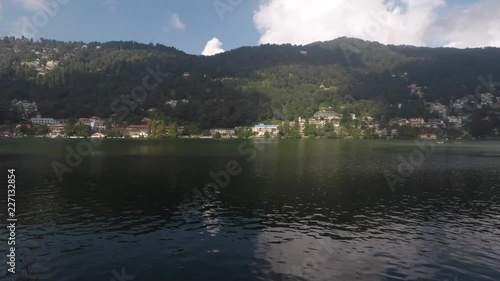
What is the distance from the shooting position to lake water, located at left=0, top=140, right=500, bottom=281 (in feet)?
67.3

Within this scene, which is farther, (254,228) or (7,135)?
(7,135)

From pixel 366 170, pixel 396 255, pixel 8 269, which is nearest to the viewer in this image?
pixel 8 269

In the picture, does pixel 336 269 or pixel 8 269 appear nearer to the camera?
pixel 8 269

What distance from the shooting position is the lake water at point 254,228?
808 inches

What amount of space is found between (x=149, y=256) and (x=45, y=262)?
5.85 metres

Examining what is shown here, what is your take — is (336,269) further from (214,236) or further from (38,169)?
(38,169)

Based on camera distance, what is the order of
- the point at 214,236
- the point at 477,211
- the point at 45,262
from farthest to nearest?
the point at 477,211 < the point at 214,236 < the point at 45,262

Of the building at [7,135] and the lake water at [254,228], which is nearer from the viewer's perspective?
the lake water at [254,228]

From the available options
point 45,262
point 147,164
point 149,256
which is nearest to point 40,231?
point 45,262

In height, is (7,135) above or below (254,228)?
above

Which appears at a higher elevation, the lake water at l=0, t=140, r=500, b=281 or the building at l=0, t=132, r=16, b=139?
the building at l=0, t=132, r=16, b=139

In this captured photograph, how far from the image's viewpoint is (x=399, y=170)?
6562 cm

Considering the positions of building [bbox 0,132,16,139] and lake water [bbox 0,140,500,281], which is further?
building [bbox 0,132,16,139]

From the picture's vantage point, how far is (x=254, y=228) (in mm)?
28453
